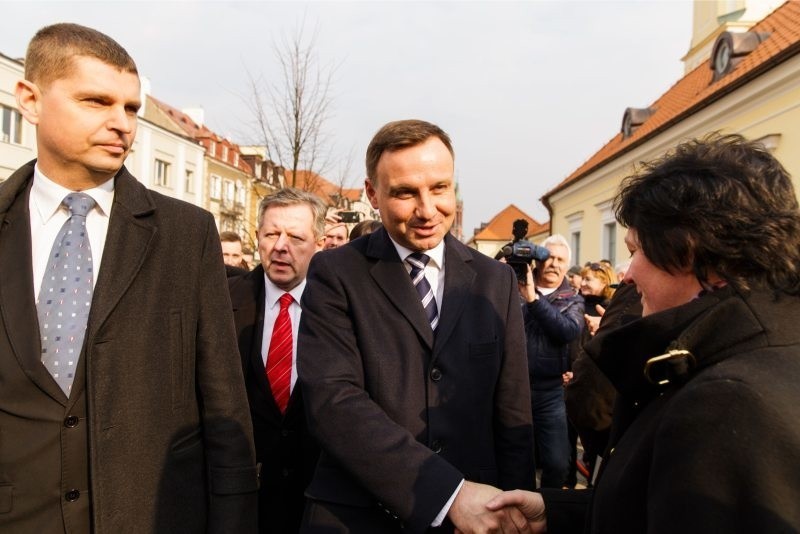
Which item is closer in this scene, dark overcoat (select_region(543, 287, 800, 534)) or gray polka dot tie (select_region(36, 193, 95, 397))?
dark overcoat (select_region(543, 287, 800, 534))

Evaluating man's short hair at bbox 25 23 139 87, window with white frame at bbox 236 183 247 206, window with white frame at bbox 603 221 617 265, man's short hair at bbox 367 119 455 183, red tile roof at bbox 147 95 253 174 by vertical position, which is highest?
red tile roof at bbox 147 95 253 174

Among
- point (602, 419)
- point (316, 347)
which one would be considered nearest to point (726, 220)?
point (602, 419)

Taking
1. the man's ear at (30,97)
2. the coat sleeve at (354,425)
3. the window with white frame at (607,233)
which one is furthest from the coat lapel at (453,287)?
the window with white frame at (607,233)

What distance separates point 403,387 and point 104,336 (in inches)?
35.8

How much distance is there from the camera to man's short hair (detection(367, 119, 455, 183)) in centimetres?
209

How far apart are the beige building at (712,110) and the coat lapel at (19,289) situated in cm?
349

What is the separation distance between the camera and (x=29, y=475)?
1.70 metres

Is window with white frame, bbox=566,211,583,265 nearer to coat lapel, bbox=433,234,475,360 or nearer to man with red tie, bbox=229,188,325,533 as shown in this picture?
man with red tie, bbox=229,188,325,533

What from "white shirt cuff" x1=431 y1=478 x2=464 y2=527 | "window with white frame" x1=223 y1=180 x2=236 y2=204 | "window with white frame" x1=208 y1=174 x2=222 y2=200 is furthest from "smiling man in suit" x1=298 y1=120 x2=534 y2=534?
"window with white frame" x1=223 y1=180 x2=236 y2=204

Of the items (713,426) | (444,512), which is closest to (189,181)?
(444,512)

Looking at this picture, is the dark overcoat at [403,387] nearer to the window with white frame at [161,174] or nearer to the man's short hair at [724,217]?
the man's short hair at [724,217]

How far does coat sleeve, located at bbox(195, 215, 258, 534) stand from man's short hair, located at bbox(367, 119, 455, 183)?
0.69m

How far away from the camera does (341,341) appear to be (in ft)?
6.70

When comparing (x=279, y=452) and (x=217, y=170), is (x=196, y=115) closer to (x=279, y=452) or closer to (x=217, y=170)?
(x=217, y=170)
